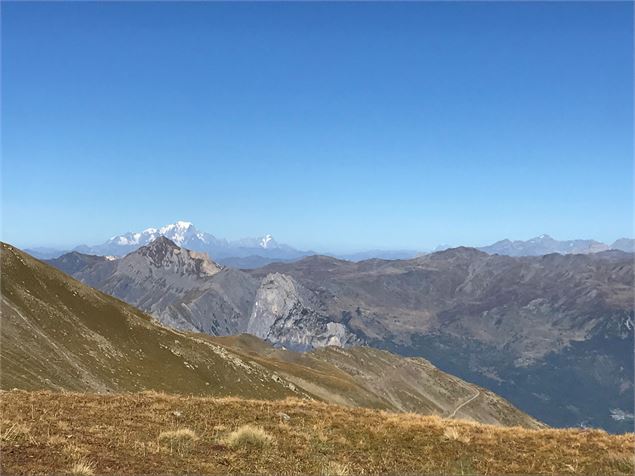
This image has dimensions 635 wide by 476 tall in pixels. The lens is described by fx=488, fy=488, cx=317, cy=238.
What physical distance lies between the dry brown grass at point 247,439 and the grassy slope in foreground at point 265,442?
5cm

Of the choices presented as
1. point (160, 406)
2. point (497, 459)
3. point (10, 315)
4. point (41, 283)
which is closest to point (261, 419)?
point (160, 406)

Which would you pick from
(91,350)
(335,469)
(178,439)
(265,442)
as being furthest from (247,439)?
(91,350)

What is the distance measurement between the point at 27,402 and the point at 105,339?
136 ft

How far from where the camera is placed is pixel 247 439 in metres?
18.3

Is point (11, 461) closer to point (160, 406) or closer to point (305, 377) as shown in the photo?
point (160, 406)

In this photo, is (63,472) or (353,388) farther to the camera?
(353,388)

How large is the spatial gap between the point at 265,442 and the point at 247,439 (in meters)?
0.70

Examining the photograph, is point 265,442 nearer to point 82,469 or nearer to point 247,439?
point 247,439

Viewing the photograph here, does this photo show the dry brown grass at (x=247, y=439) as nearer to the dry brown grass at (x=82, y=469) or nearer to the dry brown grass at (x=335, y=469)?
the dry brown grass at (x=335, y=469)

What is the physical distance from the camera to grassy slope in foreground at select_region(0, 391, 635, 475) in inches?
613

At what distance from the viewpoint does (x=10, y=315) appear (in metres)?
50.8

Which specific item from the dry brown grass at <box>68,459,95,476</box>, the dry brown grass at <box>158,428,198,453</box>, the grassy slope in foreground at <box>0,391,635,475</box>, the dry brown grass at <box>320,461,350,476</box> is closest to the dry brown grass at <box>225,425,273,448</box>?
the grassy slope in foreground at <box>0,391,635,475</box>

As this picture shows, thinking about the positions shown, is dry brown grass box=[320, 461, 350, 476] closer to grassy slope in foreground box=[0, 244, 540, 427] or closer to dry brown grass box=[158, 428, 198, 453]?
dry brown grass box=[158, 428, 198, 453]

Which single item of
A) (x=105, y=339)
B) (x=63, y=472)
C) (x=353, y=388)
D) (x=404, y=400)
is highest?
(x=63, y=472)
